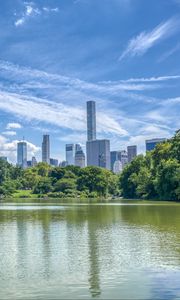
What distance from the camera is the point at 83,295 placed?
41.6 feet

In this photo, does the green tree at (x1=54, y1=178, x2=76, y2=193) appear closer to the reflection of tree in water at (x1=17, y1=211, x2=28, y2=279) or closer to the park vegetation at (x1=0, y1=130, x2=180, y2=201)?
the park vegetation at (x1=0, y1=130, x2=180, y2=201)

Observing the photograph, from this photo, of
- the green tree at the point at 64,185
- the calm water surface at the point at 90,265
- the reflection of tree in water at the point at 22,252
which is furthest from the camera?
the green tree at the point at 64,185

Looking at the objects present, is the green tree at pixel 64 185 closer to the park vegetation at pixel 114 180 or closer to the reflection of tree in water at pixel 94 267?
the park vegetation at pixel 114 180

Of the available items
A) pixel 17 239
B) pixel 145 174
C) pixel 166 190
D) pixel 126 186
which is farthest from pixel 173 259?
pixel 126 186

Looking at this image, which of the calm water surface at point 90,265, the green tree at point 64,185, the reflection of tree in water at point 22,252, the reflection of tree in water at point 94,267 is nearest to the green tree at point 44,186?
the green tree at point 64,185

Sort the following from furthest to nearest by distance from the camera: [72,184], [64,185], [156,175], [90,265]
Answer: [64,185] < [72,184] < [156,175] < [90,265]

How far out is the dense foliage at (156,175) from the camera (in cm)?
8907

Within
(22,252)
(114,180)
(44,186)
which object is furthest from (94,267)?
(114,180)

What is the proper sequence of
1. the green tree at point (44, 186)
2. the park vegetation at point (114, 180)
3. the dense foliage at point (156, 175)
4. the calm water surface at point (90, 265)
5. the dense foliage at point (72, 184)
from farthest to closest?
the green tree at point (44, 186)
the dense foliage at point (72, 184)
the park vegetation at point (114, 180)
the dense foliage at point (156, 175)
the calm water surface at point (90, 265)

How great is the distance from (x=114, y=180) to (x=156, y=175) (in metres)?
61.5

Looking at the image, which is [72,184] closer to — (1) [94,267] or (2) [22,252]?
(2) [22,252]

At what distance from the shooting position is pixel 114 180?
162 m

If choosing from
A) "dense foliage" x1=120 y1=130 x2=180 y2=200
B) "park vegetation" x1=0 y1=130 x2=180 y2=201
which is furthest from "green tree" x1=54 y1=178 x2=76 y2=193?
"dense foliage" x1=120 y1=130 x2=180 y2=200

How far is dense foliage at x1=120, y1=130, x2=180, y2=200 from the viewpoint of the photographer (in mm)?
89069
